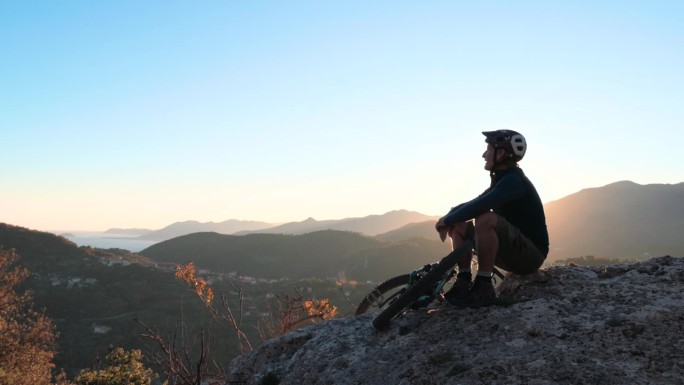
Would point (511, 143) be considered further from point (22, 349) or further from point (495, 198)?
point (22, 349)

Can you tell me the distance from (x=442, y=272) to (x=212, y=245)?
13470 centimetres

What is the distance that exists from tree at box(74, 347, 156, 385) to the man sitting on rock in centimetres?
1419

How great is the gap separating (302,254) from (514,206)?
123 metres

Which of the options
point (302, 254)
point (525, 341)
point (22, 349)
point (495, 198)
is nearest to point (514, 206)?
point (495, 198)

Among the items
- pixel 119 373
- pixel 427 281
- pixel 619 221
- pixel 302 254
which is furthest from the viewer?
pixel 302 254

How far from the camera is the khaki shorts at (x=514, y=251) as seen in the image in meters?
4.75

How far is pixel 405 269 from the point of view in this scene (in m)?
91.2

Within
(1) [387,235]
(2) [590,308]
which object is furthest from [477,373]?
(1) [387,235]

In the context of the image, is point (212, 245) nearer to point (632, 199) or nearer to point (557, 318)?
point (632, 199)

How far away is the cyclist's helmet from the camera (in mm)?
4984

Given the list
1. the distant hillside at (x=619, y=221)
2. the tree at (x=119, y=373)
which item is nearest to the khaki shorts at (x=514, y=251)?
the tree at (x=119, y=373)

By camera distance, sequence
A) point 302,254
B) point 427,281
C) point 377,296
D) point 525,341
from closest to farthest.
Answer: point 525,341, point 427,281, point 377,296, point 302,254

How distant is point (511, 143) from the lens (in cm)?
498

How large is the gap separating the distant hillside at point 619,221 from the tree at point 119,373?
75.3 m
